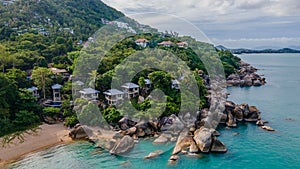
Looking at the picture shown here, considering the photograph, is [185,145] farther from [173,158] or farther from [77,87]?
[77,87]

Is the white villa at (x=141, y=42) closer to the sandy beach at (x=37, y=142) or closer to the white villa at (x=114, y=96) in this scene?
the white villa at (x=114, y=96)

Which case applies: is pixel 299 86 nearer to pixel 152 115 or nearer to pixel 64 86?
pixel 152 115

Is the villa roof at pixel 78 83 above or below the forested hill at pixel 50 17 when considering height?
below

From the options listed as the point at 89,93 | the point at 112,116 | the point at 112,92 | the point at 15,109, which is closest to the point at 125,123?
the point at 112,116

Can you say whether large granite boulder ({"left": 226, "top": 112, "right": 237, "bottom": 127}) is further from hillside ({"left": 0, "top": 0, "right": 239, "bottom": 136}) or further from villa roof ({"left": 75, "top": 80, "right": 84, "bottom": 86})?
villa roof ({"left": 75, "top": 80, "right": 84, "bottom": 86})

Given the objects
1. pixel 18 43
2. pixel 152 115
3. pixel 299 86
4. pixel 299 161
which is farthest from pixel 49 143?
pixel 299 86

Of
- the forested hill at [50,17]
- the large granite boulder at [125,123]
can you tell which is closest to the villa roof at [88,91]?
the large granite boulder at [125,123]
